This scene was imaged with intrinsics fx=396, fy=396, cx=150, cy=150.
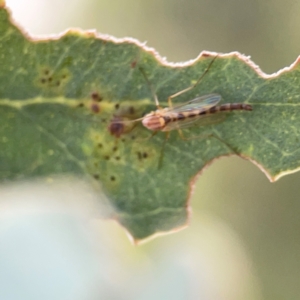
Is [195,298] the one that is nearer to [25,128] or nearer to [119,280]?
[119,280]

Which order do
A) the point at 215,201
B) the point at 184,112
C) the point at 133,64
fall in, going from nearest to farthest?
the point at 133,64 < the point at 184,112 < the point at 215,201

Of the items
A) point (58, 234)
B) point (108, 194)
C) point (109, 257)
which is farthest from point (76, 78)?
point (109, 257)

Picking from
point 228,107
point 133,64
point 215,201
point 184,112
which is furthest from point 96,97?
point 215,201

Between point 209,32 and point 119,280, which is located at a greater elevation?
point 209,32

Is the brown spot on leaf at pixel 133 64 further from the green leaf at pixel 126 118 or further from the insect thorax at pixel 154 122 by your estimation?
the insect thorax at pixel 154 122

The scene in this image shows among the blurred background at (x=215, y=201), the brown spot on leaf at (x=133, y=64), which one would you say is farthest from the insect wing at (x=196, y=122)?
the blurred background at (x=215, y=201)

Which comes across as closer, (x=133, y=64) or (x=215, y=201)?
(x=133, y=64)

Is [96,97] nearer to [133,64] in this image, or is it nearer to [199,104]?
[133,64]
